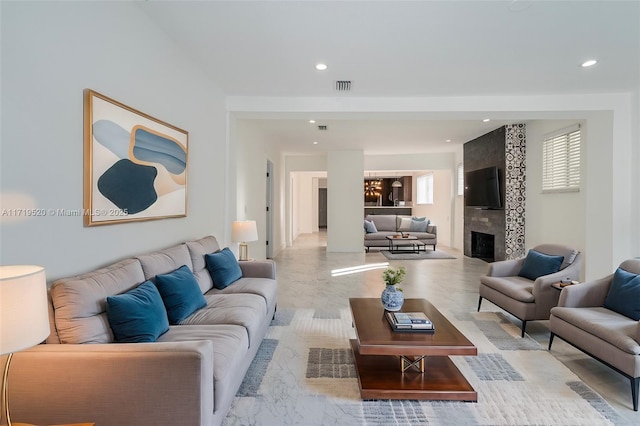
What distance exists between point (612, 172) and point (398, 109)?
2832mm

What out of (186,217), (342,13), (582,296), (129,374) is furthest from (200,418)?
(582,296)

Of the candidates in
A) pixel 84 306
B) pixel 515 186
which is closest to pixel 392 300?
pixel 84 306

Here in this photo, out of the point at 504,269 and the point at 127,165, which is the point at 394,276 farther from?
the point at 127,165

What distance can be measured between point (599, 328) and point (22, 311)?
131 inches

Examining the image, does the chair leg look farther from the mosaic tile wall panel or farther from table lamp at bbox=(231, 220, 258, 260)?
the mosaic tile wall panel

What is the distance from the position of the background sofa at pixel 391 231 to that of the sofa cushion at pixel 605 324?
6.37m

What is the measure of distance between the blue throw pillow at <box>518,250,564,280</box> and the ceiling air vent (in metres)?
2.93

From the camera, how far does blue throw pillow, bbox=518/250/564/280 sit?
11.6 ft

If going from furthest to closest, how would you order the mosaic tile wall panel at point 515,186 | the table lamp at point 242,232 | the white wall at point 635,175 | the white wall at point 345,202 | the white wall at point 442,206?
the white wall at point 442,206 < the white wall at point 345,202 < the mosaic tile wall panel at point 515,186 < the table lamp at point 242,232 < the white wall at point 635,175

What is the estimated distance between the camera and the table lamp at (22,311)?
1104 mm

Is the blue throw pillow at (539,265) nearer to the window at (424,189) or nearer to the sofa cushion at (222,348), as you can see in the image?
the sofa cushion at (222,348)

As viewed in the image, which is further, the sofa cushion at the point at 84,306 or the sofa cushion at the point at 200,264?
the sofa cushion at the point at 200,264

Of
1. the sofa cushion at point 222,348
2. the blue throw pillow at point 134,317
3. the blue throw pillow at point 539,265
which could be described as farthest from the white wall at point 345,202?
the blue throw pillow at point 134,317

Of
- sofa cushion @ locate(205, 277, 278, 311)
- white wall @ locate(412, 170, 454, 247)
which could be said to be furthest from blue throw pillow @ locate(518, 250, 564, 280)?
white wall @ locate(412, 170, 454, 247)
